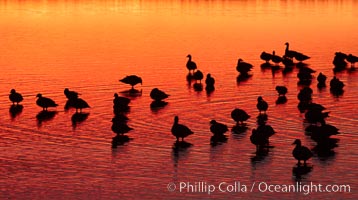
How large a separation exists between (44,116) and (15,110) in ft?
Result: 5.98

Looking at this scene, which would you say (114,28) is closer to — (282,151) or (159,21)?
(159,21)

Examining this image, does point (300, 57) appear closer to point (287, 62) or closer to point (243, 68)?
point (287, 62)

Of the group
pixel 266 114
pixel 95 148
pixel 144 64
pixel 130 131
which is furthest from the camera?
pixel 144 64

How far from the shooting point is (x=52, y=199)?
25672 millimetres

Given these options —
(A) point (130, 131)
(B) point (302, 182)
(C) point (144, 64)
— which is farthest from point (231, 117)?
(C) point (144, 64)

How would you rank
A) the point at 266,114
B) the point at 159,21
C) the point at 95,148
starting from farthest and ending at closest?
the point at 159,21, the point at 266,114, the point at 95,148

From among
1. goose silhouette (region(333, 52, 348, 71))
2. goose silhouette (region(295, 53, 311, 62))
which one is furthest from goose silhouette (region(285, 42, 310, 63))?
goose silhouette (region(333, 52, 348, 71))

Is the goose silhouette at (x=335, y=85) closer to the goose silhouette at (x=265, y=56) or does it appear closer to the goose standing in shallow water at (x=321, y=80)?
the goose standing in shallow water at (x=321, y=80)

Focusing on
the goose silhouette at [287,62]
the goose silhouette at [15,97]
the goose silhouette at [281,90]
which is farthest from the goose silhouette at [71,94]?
the goose silhouette at [287,62]

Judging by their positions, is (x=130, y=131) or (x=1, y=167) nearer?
(x=1, y=167)

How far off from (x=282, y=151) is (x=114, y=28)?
46.4m

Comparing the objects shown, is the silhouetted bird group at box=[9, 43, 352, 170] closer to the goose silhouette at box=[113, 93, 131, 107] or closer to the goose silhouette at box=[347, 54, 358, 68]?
the goose silhouette at box=[113, 93, 131, 107]

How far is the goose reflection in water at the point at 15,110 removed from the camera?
37.3m

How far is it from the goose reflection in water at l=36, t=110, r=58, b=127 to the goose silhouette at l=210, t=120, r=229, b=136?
271 inches
